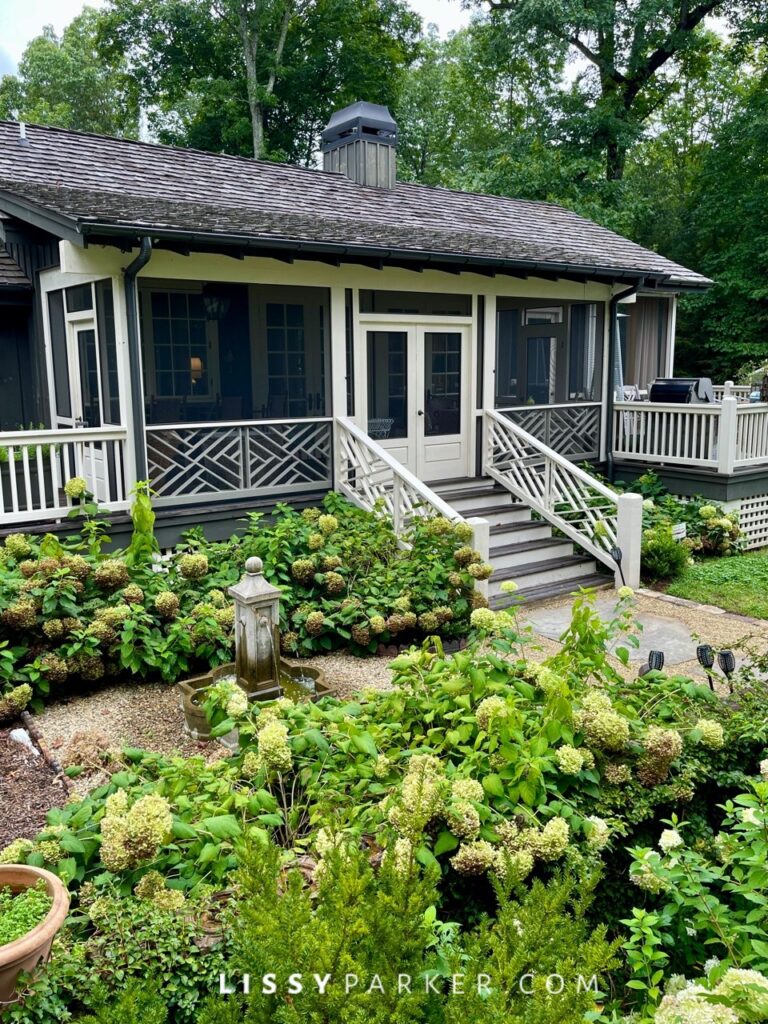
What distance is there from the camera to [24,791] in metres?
4.45

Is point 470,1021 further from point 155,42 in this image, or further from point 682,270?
point 155,42

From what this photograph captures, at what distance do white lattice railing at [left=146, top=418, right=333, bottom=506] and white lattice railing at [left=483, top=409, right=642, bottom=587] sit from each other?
2453 mm

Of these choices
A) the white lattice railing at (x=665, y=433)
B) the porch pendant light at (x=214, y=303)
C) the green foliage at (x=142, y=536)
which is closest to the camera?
the green foliage at (x=142, y=536)

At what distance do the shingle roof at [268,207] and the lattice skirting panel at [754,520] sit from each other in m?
3.33

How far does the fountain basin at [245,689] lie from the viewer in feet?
17.3

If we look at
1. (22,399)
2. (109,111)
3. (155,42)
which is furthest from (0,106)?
(22,399)

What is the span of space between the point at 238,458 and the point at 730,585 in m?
5.61

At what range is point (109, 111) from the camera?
123 ft

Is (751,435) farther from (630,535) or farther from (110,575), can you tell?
A: (110,575)

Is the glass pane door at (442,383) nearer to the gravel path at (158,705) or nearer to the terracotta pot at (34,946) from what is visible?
the gravel path at (158,705)

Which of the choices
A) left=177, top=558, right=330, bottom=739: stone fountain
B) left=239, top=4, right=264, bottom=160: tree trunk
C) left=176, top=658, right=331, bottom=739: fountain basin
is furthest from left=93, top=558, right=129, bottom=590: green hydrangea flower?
left=239, top=4, right=264, bottom=160: tree trunk

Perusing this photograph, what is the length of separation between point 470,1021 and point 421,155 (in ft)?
114

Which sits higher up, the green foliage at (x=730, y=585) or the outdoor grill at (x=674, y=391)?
the outdoor grill at (x=674, y=391)

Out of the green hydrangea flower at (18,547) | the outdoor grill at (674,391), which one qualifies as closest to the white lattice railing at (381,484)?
the green hydrangea flower at (18,547)
